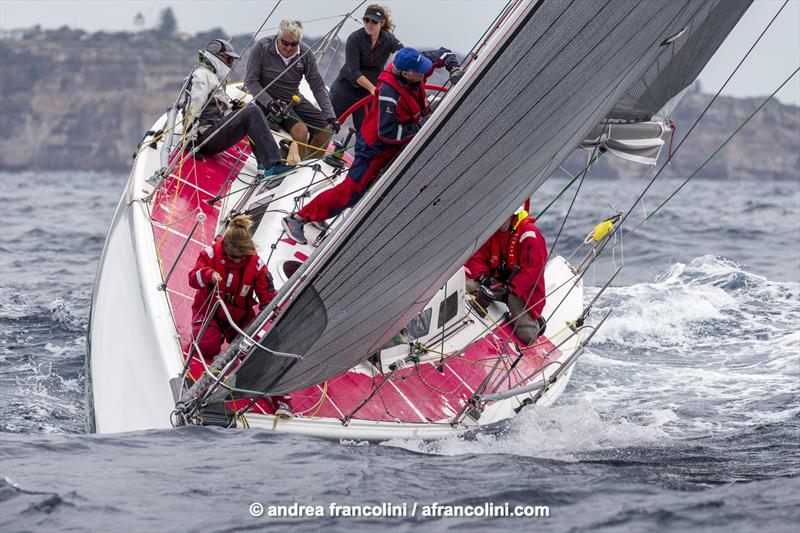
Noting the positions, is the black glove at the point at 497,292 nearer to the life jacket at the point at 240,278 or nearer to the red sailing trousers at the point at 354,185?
the red sailing trousers at the point at 354,185

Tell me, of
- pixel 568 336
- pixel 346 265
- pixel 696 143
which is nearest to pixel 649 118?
pixel 568 336

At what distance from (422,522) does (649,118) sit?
3.31 m

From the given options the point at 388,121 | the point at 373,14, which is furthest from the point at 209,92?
the point at 388,121

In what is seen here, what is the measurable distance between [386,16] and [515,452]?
10.6 ft

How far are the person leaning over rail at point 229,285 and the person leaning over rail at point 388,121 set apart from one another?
0.75 m

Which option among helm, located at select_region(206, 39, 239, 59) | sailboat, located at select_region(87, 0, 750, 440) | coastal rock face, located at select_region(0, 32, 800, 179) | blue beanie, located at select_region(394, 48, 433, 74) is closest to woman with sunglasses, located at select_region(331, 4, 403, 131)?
helm, located at select_region(206, 39, 239, 59)

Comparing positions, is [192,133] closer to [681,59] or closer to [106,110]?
[681,59]

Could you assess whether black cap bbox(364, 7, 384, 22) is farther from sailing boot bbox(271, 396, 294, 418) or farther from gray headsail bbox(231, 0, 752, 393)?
sailing boot bbox(271, 396, 294, 418)

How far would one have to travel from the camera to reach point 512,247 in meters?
6.94

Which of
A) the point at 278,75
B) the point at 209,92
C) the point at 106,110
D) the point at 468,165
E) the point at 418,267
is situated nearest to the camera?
the point at 468,165

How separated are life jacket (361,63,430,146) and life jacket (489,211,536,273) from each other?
5.06 feet

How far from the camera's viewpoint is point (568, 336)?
23.4 ft

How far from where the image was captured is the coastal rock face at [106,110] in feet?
225

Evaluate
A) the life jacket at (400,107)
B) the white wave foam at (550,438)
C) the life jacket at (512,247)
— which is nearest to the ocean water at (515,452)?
the white wave foam at (550,438)
